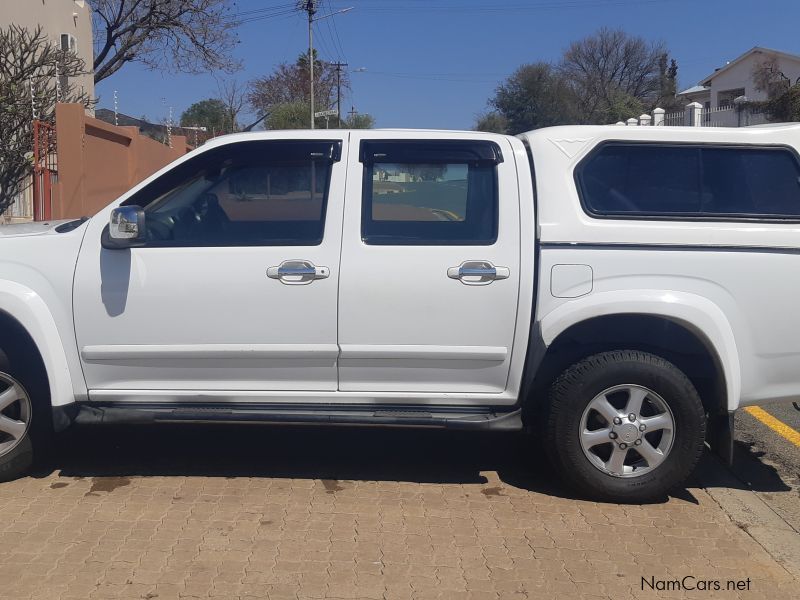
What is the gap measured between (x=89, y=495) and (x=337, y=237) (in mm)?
1966

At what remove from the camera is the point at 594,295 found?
4461mm

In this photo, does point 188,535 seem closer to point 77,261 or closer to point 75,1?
point 77,261

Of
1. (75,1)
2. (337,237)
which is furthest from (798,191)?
(75,1)

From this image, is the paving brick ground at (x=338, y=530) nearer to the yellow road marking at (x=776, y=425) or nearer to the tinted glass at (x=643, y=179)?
the yellow road marking at (x=776, y=425)

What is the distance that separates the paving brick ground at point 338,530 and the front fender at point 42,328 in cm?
62

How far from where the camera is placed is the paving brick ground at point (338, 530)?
3.76m

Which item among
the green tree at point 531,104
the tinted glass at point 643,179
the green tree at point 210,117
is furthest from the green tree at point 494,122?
the tinted glass at point 643,179

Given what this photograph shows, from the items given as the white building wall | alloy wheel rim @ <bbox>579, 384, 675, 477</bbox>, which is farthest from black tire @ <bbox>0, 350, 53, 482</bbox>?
the white building wall

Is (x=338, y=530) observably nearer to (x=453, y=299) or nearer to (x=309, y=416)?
(x=309, y=416)

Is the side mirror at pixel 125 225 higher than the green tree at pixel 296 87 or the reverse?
the reverse

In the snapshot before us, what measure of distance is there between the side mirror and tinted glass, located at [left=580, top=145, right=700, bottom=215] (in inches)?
93.6

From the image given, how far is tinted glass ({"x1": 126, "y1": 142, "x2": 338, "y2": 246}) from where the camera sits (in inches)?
186

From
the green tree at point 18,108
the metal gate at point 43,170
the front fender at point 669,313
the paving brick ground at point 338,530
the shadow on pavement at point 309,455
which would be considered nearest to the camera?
the paving brick ground at point 338,530

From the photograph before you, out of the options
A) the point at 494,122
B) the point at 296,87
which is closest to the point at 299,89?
the point at 296,87
